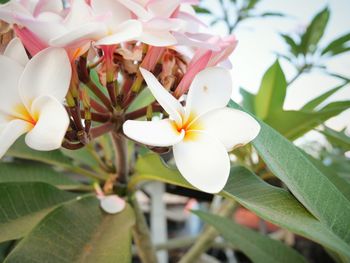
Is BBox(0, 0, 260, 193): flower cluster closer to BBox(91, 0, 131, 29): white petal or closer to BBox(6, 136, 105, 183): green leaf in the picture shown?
BBox(91, 0, 131, 29): white petal

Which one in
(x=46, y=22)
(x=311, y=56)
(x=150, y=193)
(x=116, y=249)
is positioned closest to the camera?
(x=46, y=22)

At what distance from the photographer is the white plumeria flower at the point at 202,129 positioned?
29 centimetres

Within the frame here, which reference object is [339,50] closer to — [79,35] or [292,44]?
[292,44]

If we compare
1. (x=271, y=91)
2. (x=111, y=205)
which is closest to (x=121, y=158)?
(x=111, y=205)

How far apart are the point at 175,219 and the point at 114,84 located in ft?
5.27

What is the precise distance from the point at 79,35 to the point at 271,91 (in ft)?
2.02

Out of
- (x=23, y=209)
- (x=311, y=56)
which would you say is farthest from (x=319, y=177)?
(x=311, y=56)

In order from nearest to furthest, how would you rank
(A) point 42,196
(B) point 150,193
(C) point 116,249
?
(C) point 116,249
(A) point 42,196
(B) point 150,193

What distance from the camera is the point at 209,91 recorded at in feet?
1.14

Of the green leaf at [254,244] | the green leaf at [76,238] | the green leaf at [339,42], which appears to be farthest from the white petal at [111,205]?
the green leaf at [339,42]

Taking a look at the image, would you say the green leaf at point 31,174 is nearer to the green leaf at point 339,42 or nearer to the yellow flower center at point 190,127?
the yellow flower center at point 190,127

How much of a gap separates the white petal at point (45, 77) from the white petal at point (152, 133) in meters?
0.08

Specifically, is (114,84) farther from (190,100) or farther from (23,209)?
(23,209)

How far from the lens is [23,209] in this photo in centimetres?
50
